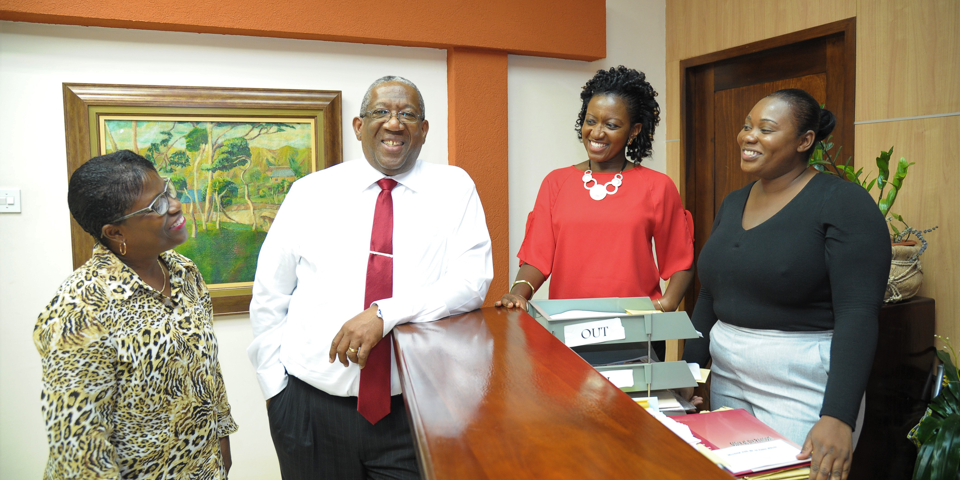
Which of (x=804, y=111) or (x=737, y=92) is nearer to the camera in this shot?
(x=804, y=111)

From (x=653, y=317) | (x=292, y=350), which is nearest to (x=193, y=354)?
(x=292, y=350)

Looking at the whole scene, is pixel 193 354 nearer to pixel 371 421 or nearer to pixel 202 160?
pixel 371 421

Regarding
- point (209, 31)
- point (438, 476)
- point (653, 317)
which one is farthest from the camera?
point (209, 31)

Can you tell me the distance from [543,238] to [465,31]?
66.7 inches

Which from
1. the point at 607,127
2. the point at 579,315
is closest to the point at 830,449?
the point at 579,315

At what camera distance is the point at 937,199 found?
2.60m

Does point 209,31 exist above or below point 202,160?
above

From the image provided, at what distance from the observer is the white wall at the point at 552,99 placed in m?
3.71

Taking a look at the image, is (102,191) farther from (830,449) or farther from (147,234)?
(830,449)

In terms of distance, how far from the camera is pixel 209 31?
3025 mm

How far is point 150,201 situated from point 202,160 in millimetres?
1839

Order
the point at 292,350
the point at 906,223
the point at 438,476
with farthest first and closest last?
the point at 906,223, the point at 292,350, the point at 438,476

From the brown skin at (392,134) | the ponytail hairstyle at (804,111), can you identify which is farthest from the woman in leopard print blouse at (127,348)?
the ponytail hairstyle at (804,111)


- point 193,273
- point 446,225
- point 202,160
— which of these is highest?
point 202,160
